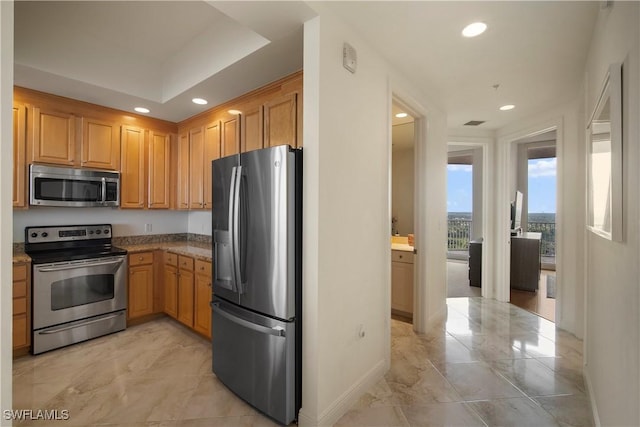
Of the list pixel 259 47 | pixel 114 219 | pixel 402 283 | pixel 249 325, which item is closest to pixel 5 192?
pixel 249 325

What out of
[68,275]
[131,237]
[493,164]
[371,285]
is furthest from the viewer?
[493,164]

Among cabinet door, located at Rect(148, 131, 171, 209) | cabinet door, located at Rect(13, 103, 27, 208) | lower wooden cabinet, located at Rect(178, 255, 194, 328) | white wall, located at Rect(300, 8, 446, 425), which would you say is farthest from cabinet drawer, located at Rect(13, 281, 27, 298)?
white wall, located at Rect(300, 8, 446, 425)

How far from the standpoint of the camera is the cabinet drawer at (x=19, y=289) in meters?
2.64

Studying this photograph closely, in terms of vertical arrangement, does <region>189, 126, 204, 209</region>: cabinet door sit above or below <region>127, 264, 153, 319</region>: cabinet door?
above

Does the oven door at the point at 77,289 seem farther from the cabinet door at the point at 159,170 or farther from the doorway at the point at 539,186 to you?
the doorway at the point at 539,186

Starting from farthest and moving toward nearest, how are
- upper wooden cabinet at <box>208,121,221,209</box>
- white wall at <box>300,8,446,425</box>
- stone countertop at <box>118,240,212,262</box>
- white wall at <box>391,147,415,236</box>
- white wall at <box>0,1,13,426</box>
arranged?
1. white wall at <box>391,147,415,236</box>
2. upper wooden cabinet at <box>208,121,221,209</box>
3. stone countertop at <box>118,240,212,262</box>
4. white wall at <box>300,8,446,425</box>
5. white wall at <box>0,1,13,426</box>

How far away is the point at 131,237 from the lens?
3.90 m

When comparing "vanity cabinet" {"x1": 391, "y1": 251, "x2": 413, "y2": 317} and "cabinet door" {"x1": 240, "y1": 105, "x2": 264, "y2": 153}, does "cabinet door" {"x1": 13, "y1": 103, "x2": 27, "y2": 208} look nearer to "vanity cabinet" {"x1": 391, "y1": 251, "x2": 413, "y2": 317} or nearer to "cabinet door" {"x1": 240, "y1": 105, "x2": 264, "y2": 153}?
"cabinet door" {"x1": 240, "y1": 105, "x2": 264, "y2": 153}

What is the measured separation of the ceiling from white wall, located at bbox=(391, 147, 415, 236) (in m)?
1.81

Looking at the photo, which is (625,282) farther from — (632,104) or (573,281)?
(573,281)

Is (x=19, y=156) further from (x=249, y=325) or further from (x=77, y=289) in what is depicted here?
(x=249, y=325)

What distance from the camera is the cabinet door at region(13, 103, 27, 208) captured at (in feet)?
9.25

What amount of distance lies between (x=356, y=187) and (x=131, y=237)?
3.39 meters

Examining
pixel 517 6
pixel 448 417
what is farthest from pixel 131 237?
pixel 517 6
